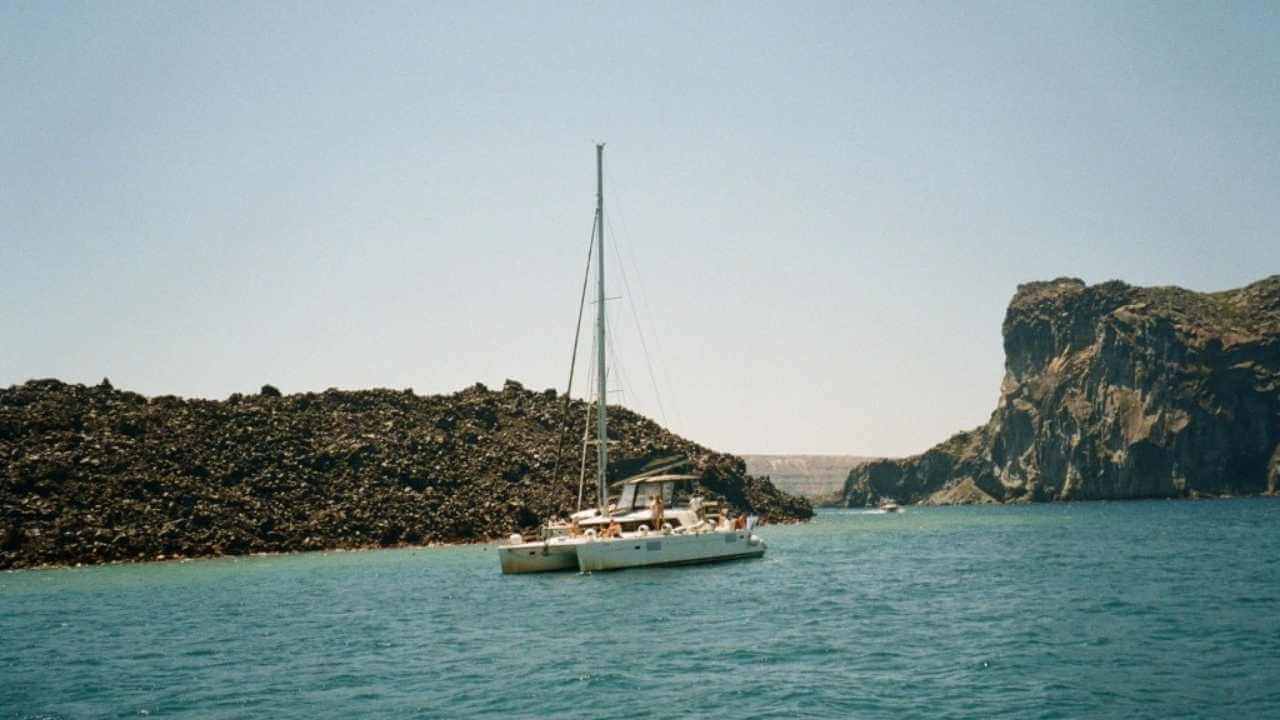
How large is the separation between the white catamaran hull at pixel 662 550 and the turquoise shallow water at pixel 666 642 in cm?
137

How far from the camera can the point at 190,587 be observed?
5181 centimetres

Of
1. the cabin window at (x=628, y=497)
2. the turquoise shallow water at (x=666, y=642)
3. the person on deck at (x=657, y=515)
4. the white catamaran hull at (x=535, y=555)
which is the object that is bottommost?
the turquoise shallow water at (x=666, y=642)

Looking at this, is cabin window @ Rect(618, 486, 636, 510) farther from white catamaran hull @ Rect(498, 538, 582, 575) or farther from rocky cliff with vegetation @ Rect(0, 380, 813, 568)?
rocky cliff with vegetation @ Rect(0, 380, 813, 568)

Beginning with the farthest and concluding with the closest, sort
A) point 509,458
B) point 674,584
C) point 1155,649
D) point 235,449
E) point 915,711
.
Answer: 1. point 509,458
2. point 235,449
3. point 674,584
4. point 1155,649
5. point 915,711

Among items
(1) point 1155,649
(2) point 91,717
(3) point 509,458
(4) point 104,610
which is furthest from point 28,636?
(3) point 509,458

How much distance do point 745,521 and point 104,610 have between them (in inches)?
1346

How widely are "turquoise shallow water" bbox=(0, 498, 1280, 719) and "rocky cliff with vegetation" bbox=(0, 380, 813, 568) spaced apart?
15.4m

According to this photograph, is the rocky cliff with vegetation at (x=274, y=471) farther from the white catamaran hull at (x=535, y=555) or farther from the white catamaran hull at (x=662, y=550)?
the white catamaran hull at (x=535, y=555)

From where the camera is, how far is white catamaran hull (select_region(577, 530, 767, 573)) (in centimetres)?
5381

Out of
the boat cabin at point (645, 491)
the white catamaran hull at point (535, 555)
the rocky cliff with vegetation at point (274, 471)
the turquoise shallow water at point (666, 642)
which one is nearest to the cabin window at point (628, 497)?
the boat cabin at point (645, 491)

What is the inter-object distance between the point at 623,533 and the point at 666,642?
26.4m

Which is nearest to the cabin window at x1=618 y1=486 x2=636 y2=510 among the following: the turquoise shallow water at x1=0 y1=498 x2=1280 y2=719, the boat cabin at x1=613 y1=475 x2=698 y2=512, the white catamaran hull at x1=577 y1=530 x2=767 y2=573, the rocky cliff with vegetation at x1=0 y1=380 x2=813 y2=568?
the boat cabin at x1=613 y1=475 x2=698 y2=512

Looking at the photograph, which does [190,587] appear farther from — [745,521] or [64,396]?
[64,396]

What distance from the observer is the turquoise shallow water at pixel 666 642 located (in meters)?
23.7
